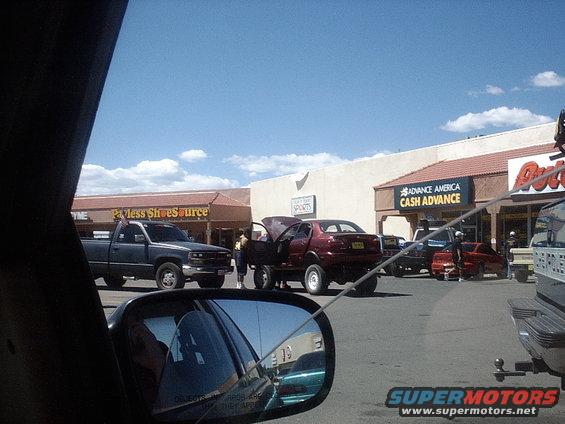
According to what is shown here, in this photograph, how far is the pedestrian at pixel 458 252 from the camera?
5.00ft

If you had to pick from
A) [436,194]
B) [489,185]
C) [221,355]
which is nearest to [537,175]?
[489,185]

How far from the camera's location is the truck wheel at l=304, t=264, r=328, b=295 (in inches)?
175

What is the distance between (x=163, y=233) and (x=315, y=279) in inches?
394

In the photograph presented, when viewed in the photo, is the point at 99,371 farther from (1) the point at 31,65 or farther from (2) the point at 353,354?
(2) the point at 353,354

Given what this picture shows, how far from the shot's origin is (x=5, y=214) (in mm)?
1453

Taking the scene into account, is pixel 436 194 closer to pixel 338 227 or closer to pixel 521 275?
pixel 521 275

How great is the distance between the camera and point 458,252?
5.53ft

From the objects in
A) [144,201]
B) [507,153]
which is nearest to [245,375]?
[507,153]

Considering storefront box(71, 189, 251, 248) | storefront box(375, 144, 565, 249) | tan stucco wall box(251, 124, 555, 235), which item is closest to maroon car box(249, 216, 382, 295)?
storefront box(375, 144, 565, 249)

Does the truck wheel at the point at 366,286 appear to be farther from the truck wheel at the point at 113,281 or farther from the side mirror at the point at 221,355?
the truck wheel at the point at 113,281

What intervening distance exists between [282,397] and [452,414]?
474mm

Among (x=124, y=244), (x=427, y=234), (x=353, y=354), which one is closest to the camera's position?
(x=427, y=234)

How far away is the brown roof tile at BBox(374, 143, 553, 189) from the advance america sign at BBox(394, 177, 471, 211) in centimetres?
5

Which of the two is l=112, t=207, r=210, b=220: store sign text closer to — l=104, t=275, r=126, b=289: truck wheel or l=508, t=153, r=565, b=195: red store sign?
l=104, t=275, r=126, b=289: truck wheel
